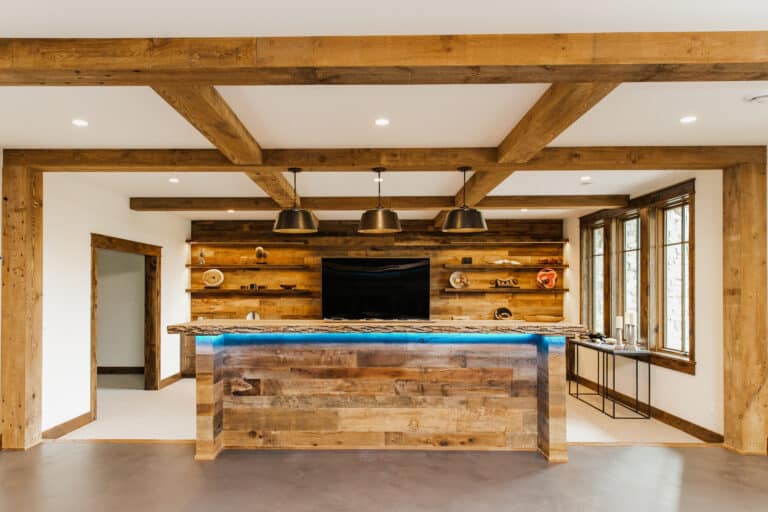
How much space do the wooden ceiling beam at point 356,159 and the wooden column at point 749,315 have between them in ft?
1.08

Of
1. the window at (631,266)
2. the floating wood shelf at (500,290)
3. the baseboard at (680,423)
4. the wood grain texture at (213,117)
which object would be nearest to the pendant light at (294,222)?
the wood grain texture at (213,117)

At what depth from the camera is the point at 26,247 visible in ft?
14.2

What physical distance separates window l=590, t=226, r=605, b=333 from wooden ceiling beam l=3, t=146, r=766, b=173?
10.5 ft

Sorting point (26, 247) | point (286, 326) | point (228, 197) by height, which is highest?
point (228, 197)

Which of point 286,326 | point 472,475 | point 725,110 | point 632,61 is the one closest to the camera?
point 632,61

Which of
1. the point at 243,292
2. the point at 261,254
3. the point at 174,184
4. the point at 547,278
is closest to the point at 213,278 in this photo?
the point at 243,292

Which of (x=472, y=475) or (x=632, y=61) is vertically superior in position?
(x=632, y=61)

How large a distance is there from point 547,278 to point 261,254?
478cm

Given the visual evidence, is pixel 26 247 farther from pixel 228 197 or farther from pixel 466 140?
pixel 466 140

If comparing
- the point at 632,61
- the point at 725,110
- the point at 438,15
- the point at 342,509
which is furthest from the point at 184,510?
the point at 725,110

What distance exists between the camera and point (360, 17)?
2217mm

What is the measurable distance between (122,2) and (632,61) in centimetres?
222

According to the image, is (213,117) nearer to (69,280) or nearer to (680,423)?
(69,280)

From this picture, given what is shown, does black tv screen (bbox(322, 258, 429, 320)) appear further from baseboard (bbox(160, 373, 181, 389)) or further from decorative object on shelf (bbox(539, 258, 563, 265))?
baseboard (bbox(160, 373, 181, 389))
